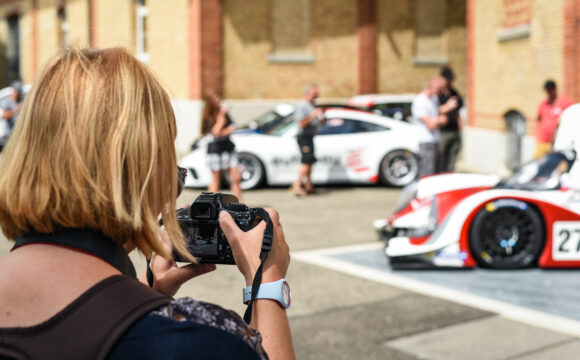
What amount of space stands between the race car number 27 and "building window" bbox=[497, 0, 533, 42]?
9303 millimetres

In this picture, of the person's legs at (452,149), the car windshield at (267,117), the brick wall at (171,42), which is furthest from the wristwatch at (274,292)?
the brick wall at (171,42)

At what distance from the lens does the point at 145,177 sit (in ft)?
4.68

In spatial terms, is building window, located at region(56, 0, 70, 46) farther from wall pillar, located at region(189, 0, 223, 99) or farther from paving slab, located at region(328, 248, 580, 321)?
paving slab, located at region(328, 248, 580, 321)

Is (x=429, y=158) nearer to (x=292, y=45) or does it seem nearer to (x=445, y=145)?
(x=445, y=145)

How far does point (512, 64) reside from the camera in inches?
648

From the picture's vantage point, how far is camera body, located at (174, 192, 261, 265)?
65.9 inches

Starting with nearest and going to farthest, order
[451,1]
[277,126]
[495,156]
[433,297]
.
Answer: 1. [433,297]
2. [277,126]
3. [495,156]
4. [451,1]

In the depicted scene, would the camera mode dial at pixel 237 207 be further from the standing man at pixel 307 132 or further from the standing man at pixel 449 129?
the standing man at pixel 307 132

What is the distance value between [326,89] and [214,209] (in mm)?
22815

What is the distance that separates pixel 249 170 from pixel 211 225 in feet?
41.0

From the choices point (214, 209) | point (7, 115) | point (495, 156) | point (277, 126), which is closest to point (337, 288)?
point (214, 209)

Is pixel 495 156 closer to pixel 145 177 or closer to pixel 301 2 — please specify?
pixel 301 2

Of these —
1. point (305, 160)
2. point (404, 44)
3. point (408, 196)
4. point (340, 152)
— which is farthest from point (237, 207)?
point (404, 44)

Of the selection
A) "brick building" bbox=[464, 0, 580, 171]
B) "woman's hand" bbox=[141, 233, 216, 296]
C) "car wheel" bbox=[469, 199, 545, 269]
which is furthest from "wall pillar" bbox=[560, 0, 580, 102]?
"woman's hand" bbox=[141, 233, 216, 296]
